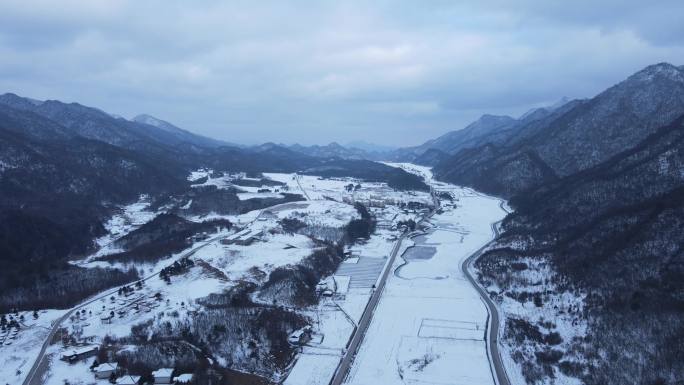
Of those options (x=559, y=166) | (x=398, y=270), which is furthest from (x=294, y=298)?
(x=559, y=166)

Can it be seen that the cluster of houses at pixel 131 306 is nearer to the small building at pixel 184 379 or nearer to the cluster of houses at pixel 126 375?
the cluster of houses at pixel 126 375

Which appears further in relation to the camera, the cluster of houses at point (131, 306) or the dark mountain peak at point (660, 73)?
the dark mountain peak at point (660, 73)

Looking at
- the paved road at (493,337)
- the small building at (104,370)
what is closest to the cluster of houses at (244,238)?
the paved road at (493,337)

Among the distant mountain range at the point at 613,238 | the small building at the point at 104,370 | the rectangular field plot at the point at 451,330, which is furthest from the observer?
the rectangular field plot at the point at 451,330

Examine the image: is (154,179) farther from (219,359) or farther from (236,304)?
(219,359)

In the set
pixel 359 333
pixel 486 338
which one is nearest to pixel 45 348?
pixel 359 333

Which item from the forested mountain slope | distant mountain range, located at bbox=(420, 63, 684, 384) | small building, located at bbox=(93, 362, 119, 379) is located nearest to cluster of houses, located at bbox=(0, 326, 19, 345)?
small building, located at bbox=(93, 362, 119, 379)

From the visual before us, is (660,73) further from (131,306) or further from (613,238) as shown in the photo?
(131,306)
